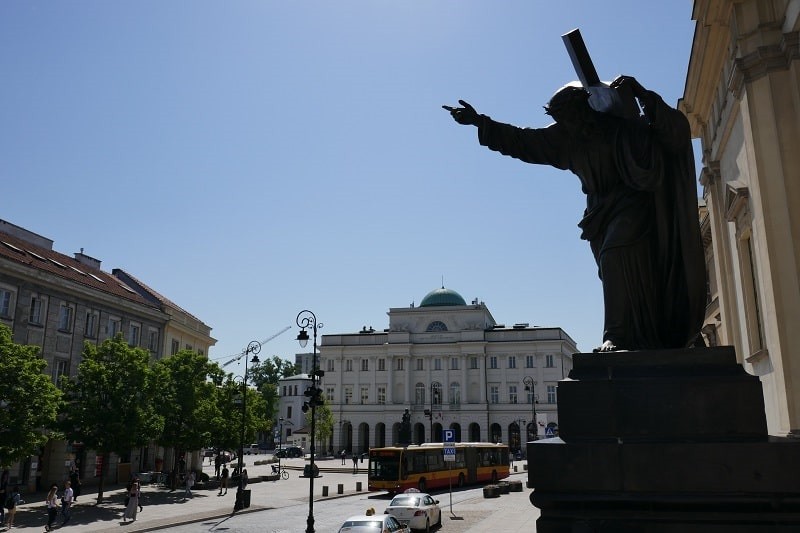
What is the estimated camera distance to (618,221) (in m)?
5.32

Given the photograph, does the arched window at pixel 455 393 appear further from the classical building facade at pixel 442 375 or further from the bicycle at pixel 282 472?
the bicycle at pixel 282 472

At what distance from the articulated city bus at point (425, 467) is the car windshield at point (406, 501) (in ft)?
38.8

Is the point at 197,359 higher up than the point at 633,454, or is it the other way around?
the point at 197,359

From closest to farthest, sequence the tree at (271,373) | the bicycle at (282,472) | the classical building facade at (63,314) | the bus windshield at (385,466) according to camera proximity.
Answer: the classical building facade at (63,314), the bus windshield at (385,466), the bicycle at (282,472), the tree at (271,373)

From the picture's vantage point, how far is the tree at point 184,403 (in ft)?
122

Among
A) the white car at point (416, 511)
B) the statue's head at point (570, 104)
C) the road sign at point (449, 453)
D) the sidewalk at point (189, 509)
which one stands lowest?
the sidewalk at point (189, 509)

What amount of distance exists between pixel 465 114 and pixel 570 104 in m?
0.97

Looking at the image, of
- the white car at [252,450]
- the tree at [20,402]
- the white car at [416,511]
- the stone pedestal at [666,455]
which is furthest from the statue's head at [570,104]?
the white car at [252,450]

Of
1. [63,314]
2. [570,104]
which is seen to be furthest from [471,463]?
[570,104]

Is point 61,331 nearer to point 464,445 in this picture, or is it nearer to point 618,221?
point 464,445

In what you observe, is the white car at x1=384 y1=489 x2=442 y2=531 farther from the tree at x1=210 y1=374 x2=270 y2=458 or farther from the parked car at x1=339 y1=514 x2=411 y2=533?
the tree at x1=210 y1=374 x2=270 y2=458

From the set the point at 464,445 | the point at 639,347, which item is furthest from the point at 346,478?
the point at 639,347

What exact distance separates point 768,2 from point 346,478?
47.1 meters

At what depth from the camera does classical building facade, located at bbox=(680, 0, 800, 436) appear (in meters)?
15.3
